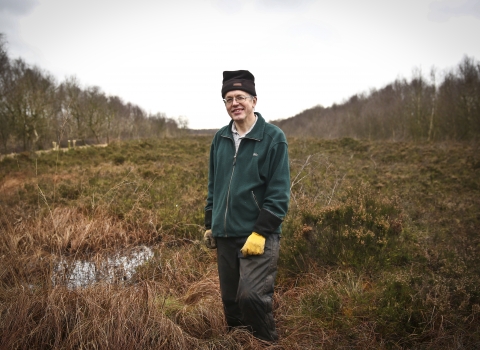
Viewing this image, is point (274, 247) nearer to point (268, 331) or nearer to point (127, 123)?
point (268, 331)

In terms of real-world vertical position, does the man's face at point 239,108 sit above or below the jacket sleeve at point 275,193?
above

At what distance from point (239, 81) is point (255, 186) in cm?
83

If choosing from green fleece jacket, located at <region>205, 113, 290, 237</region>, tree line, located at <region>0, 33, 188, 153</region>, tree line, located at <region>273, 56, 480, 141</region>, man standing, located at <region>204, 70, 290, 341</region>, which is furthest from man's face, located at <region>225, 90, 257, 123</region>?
tree line, located at <region>273, 56, 480, 141</region>

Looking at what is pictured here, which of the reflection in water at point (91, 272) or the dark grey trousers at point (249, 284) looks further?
the reflection in water at point (91, 272)

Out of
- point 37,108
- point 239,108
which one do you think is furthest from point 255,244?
point 37,108

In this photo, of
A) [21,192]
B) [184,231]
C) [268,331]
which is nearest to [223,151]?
[268,331]

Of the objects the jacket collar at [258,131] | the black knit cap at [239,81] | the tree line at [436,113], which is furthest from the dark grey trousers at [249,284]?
the tree line at [436,113]

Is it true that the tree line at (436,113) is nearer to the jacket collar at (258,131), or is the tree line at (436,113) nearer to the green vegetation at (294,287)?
the green vegetation at (294,287)

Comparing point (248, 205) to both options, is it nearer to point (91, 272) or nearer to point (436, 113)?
point (91, 272)

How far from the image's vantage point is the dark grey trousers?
2.24 m

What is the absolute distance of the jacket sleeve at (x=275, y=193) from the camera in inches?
88.7

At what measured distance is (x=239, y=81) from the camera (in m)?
2.45

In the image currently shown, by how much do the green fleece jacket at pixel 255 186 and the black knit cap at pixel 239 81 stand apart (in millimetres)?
265

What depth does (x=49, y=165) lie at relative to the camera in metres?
15.6
